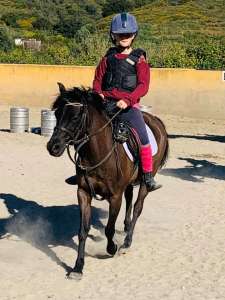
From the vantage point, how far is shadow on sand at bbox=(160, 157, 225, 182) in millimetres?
11606

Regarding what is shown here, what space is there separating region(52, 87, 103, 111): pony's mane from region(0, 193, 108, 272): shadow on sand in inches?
63.4

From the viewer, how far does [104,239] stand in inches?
296

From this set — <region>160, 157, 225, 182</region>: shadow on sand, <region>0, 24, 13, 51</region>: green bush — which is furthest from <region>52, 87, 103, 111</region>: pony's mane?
<region>0, 24, 13, 51</region>: green bush

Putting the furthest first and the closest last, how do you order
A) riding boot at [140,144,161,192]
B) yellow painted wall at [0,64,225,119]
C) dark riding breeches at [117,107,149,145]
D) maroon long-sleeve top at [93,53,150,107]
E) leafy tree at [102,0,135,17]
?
1. leafy tree at [102,0,135,17]
2. yellow painted wall at [0,64,225,119]
3. riding boot at [140,144,161,192]
4. dark riding breeches at [117,107,149,145]
5. maroon long-sleeve top at [93,53,150,107]

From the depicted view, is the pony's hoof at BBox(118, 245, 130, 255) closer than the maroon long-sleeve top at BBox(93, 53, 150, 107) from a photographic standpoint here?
No

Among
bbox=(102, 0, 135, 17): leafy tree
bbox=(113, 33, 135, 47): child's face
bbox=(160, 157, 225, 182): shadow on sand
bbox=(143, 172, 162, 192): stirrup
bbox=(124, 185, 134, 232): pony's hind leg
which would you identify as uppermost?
bbox=(102, 0, 135, 17): leafy tree

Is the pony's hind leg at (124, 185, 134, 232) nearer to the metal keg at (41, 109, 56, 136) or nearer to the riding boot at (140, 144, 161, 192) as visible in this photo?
the riding boot at (140, 144, 161, 192)

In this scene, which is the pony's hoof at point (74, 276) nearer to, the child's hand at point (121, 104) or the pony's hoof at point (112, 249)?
the pony's hoof at point (112, 249)

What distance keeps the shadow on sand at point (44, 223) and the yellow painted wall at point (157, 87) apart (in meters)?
11.8

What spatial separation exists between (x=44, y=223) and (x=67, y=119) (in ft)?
8.16

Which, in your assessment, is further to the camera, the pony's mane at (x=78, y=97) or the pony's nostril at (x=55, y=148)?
the pony's mane at (x=78, y=97)

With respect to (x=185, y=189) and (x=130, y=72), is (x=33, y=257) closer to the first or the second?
(x=130, y=72)

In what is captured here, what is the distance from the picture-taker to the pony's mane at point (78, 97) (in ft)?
19.5

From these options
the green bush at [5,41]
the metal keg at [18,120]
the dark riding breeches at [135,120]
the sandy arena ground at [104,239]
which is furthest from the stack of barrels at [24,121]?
the green bush at [5,41]
